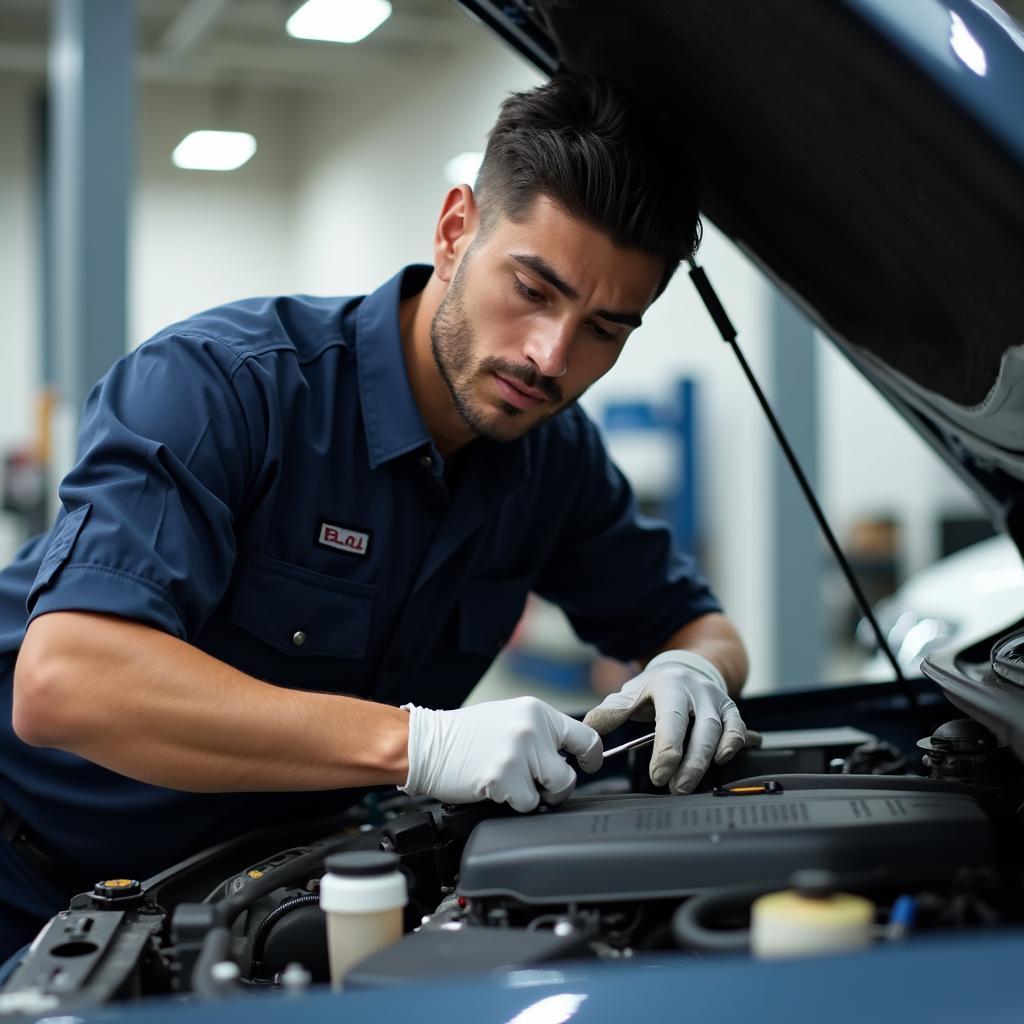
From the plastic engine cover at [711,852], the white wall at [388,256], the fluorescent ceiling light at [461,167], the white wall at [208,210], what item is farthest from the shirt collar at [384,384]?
the white wall at [208,210]

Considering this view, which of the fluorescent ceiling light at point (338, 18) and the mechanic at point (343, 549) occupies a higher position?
the fluorescent ceiling light at point (338, 18)

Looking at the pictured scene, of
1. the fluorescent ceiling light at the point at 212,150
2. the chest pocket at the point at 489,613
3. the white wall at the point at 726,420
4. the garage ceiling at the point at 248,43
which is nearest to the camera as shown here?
the chest pocket at the point at 489,613

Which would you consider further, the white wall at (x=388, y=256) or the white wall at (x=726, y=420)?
the white wall at (x=388, y=256)

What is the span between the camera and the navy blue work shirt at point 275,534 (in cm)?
111

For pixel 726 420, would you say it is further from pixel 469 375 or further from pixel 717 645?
pixel 469 375

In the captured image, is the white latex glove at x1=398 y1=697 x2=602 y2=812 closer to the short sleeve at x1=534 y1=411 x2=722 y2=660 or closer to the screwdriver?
the screwdriver

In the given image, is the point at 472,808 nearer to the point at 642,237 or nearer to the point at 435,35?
the point at 642,237

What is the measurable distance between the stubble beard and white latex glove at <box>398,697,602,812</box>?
1.18 ft

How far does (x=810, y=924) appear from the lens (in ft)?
2.16

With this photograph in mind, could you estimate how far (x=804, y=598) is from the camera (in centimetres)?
430

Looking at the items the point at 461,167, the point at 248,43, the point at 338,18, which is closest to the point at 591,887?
the point at 338,18

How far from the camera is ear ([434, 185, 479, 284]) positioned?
138cm

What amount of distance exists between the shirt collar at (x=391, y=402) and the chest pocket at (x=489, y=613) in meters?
0.12

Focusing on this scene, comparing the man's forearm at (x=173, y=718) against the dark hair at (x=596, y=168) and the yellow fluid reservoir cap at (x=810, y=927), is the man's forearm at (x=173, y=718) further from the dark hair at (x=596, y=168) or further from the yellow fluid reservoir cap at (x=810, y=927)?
the dark hair at (x=596, y=168)
